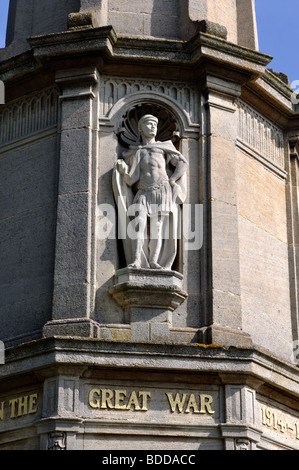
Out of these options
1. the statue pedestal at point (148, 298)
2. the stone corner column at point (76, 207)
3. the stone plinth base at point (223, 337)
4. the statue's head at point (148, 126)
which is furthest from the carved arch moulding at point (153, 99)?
the stone plinth base at point (223, 337)

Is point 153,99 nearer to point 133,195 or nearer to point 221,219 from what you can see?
point 133,195

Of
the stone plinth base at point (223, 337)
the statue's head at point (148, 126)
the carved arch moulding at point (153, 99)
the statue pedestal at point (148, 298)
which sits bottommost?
the stone plinth base at point (223, 337)

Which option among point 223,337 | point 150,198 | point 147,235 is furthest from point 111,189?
point 223,337

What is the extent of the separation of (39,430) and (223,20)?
27.2 ft

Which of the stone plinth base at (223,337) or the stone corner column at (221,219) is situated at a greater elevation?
the stone corner column at (221,219)

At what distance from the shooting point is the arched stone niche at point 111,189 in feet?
51.8

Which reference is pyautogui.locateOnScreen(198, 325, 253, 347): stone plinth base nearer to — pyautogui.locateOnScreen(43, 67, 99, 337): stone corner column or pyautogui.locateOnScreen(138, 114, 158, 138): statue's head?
pyautogui.locateOnScreen(43, 67, 99, 337): stone corner column

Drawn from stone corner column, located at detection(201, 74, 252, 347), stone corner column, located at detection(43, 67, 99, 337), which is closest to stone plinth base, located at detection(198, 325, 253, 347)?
stone corner column, located at detection(201, 74, 252, 347)

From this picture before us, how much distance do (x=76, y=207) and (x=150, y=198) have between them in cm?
118

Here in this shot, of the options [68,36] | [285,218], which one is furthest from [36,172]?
[285,218]

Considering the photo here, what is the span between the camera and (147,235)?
16.2 m

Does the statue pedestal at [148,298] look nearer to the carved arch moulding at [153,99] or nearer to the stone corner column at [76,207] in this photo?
the stone corner column at [76,207]

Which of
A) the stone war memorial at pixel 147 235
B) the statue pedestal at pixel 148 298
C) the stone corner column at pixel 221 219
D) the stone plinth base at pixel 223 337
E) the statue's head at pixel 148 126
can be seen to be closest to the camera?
the stone war memorial at pixel 147 235
